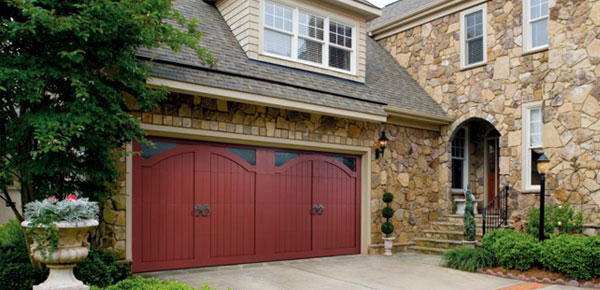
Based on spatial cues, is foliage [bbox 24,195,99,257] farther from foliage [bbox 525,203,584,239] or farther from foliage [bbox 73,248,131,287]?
foliage [bbox 525,203,584,239]

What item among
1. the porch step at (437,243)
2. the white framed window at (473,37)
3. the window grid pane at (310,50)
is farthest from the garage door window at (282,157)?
the white framed window at (473,37)

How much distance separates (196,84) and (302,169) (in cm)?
299

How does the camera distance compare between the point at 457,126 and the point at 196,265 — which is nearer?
the point at 196,265

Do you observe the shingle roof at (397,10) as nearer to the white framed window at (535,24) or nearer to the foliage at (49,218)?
the white framed window at (535,24)

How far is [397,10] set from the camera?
14.9 meters

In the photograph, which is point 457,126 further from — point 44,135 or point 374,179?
point 44,135

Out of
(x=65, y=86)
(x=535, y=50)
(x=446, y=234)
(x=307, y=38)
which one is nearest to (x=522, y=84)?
(x=535, y=50)

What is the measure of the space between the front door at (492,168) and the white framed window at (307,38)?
4.73m

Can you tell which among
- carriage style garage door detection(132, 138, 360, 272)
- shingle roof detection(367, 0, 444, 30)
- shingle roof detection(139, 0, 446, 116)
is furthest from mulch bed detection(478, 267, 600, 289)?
shingle roof detection(367, 0, 444, 30)

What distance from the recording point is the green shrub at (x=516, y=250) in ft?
26.5

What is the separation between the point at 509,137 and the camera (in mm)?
10906

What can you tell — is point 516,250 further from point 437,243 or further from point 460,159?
point 460,159

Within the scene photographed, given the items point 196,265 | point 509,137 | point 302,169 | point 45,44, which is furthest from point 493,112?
point 45,44

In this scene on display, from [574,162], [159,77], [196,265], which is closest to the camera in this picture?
[159,77]
